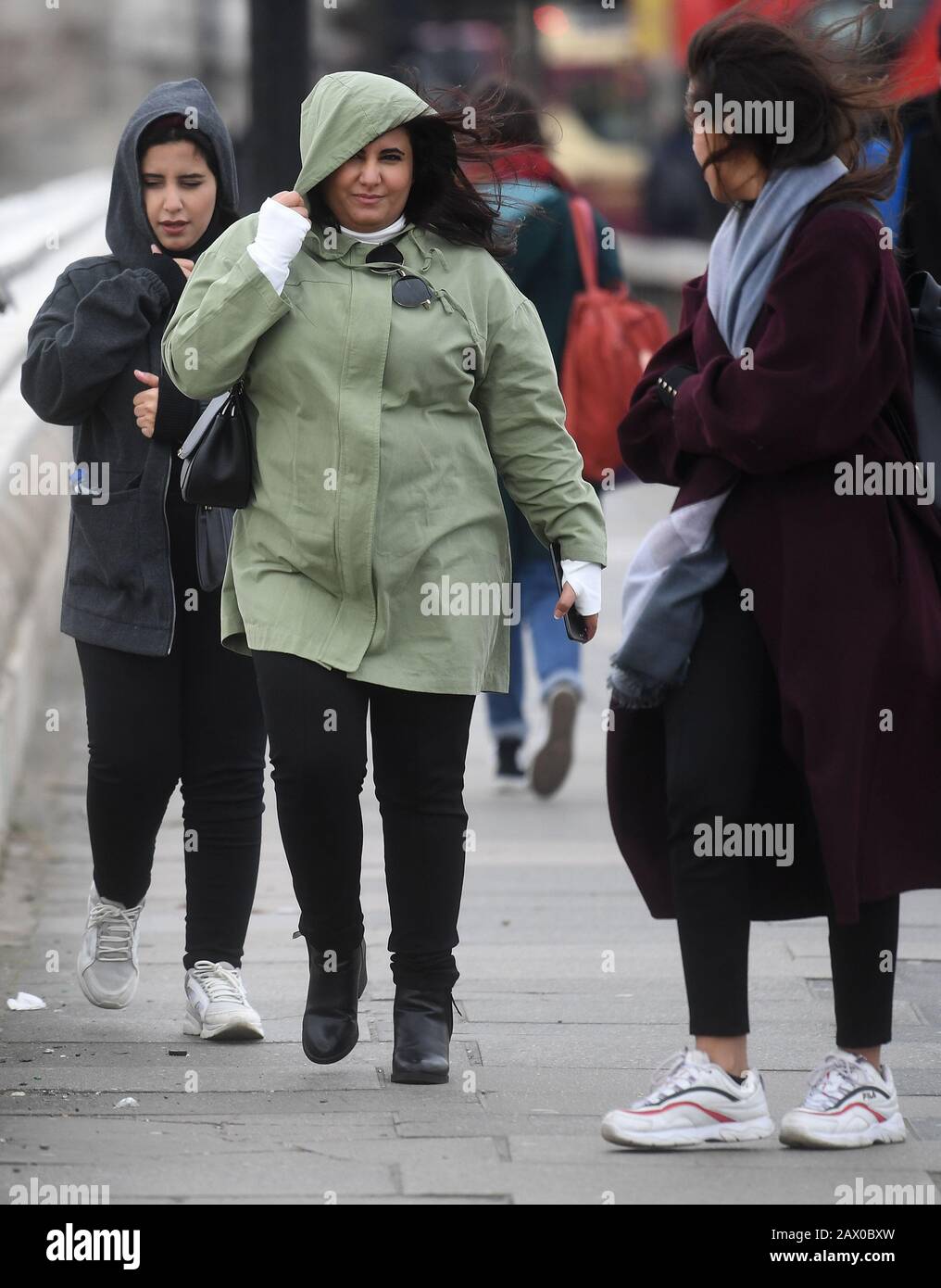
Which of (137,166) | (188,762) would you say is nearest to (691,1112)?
(188,762)

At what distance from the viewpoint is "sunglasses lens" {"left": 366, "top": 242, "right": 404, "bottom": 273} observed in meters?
4.23

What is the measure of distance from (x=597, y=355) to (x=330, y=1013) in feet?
9.76

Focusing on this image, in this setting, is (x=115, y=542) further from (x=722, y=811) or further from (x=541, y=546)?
(x=541, y=546)

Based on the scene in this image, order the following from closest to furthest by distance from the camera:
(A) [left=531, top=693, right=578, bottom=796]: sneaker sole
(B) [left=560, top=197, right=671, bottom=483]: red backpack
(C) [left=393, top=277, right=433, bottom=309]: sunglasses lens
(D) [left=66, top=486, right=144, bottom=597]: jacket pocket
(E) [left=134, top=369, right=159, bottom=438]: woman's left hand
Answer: (C) [left=393, top=277, right=433, bottom=309]: sunglasses lens
(E) [left=134, top=369, right=159, bottom=438]: woman's left hand
(D) [left=66, top=486, right=144, bottom=597]: jacket pocket
(B) [left=560, top=197, right=671, bottom=483]: red backpack
(A) [left=531, top=693, right=578, bottom=796]: sneaker sole

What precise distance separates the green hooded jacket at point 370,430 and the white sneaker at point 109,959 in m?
0.81

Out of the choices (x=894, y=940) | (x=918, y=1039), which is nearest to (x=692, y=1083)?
(x=894, y=940)

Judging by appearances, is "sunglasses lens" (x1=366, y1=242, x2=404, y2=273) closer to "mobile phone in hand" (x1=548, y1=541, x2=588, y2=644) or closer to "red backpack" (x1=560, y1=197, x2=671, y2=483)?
"mobile phone in hand" (x1=548, y1=541, x2=588, y2=644)

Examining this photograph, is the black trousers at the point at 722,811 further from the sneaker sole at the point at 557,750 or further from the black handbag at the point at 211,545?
the sneaker sole at the point at 557,750

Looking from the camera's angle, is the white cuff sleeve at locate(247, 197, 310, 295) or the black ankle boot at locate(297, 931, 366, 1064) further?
the black ankle boot at locate(297, 931, 366, 1064)

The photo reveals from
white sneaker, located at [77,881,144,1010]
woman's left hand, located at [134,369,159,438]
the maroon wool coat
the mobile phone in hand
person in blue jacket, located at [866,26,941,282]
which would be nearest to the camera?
the maroon wool coat

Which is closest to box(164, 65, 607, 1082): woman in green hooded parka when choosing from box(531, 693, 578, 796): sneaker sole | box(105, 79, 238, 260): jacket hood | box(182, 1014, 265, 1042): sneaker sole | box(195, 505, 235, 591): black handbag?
box(195, 505, 235, 591): black handbag
